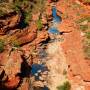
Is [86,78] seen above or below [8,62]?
below

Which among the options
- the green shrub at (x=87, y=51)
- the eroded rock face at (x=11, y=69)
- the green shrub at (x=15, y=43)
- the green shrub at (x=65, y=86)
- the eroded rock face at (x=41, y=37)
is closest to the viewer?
the eroded rock face at (x=11, y=69)

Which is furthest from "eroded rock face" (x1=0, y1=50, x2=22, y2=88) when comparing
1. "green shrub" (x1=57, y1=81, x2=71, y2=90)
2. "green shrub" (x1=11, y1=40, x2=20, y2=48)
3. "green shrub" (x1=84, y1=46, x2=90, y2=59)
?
"green shrub" (x1=84, y1=46, x2=90, y2=59)

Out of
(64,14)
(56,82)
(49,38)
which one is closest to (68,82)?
(56,82)

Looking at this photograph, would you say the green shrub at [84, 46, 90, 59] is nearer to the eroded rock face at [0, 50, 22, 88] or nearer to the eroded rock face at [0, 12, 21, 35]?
the eroded rock face at [0, 50, 22, 88]

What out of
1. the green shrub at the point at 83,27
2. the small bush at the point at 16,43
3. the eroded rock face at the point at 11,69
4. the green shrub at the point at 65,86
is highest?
the eroded rock face at the point at 11,69

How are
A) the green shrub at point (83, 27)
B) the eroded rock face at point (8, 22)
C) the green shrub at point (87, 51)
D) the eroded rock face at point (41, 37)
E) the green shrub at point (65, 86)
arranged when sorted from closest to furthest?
the green shrub at point (65, 86)
the green shrub at point (87, 51)
the eroded rock face at point (8, 22)
the eroded rock face at point (41, 37)
the green shrub at point (83, 27)

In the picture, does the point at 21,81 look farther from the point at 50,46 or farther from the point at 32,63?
the point at 50,46

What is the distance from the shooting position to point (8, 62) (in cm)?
2875

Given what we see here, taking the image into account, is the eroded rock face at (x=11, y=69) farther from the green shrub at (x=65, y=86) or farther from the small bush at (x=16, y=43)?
the small bush at (x=16, y=43)

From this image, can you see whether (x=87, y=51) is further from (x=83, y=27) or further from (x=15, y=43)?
(x=15, y=43)

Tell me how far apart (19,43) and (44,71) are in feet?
17.3

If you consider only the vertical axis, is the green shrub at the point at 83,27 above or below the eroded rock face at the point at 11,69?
below

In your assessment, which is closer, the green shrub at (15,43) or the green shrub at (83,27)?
the green shrub at (15,43)

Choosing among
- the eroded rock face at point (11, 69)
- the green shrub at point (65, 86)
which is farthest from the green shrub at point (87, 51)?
the eroded rock face at point (11, 69)
